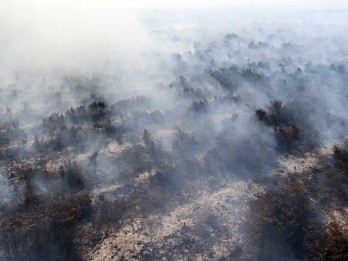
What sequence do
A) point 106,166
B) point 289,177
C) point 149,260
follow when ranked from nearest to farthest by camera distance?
point 149,260 < point 289,177 < point 106,166

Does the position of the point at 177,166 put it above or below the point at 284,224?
above

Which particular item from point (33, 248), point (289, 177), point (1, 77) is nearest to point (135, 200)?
point (33, 248)

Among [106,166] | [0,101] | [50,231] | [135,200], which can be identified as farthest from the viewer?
[0,101]

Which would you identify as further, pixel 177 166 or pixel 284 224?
pixel 177 166

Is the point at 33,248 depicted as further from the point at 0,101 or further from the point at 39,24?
the point at 39,24

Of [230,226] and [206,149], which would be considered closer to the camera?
[230,226]

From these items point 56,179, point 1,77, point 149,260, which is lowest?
point 149,260

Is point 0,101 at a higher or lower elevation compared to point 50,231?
higher
